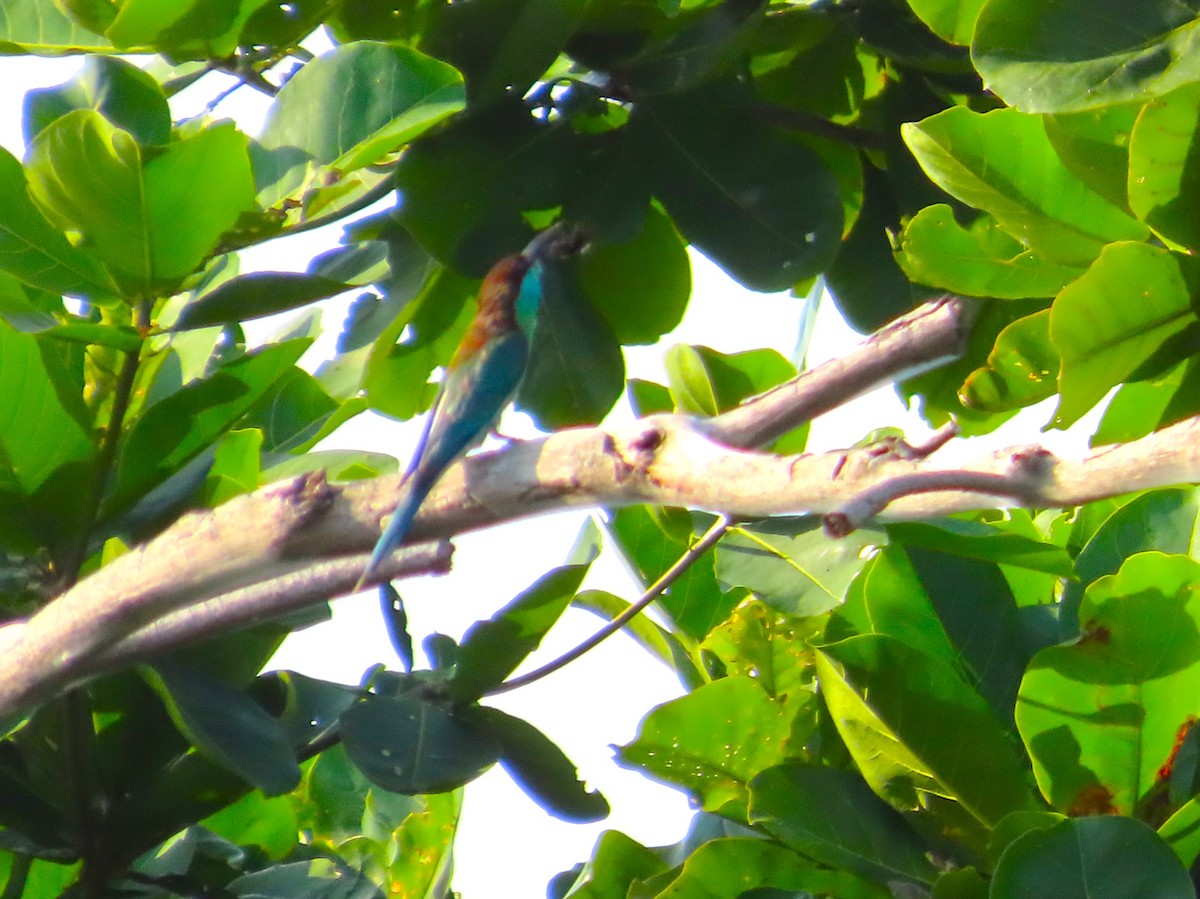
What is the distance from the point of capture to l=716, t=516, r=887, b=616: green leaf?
1525mm

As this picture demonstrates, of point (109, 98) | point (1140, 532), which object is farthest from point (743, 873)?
point (109, 98)

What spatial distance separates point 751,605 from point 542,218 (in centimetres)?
63

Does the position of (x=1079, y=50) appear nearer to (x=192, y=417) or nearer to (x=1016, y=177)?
(x=1016, y=177)

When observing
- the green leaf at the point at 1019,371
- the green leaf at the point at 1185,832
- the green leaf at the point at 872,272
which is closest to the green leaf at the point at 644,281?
the green leaf at the point at 872,272

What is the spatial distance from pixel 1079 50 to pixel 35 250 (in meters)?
1.04

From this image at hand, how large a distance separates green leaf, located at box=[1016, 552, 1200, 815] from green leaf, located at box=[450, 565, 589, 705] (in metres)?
0.53

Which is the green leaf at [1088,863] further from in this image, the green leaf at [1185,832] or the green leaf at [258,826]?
the green leaf at [258,826]

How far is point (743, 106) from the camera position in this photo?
1744 mm

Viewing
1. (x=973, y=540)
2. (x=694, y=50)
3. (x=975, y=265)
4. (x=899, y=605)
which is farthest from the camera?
(x=694, y=50)

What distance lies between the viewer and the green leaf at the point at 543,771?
1.60m

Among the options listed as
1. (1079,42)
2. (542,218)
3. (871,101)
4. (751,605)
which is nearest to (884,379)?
(1079,42)

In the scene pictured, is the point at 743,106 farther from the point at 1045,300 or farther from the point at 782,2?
the point at 1045,300

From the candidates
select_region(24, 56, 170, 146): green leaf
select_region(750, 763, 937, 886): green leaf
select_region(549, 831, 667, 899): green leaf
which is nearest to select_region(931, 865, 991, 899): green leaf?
select_region(750, 763, 937, 886): green leaf

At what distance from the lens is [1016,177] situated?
1.27 metres
